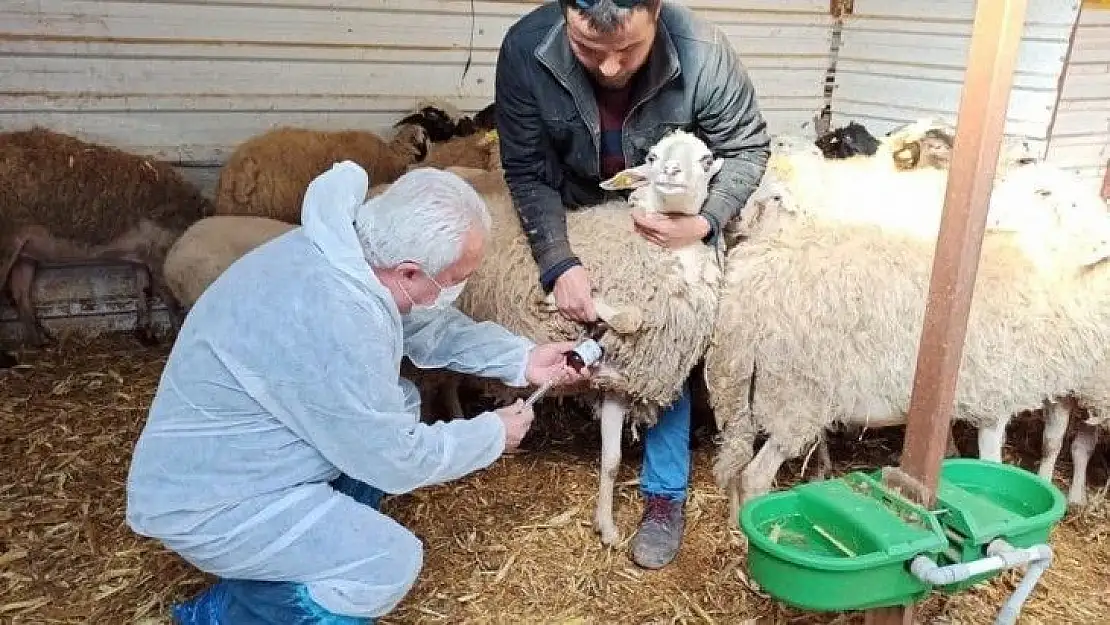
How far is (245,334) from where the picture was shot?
6.78 feet

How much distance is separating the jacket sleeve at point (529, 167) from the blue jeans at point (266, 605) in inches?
42.1

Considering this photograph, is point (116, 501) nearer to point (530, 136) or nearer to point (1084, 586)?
point (530, 136)

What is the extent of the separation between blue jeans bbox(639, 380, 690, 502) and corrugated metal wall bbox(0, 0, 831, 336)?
Answer: 313 centimetres

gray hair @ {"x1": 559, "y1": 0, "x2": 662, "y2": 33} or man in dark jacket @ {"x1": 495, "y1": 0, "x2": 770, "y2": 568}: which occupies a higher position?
gray hair @ {"x1": 559, "y1": 0, "x2": 662, "y2": 33}

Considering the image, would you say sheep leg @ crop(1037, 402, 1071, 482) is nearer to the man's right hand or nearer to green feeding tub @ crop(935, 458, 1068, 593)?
green feeding tub @ crop(935, 458, 1068, 593)

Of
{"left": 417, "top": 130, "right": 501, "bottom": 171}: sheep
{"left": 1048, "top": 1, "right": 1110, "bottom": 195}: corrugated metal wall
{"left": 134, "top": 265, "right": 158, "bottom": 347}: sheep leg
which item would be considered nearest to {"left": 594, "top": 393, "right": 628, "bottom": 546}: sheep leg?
{"left": 417, "top": 130, "right": 501, "bottom": 171}: sheep

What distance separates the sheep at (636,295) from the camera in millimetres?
3104

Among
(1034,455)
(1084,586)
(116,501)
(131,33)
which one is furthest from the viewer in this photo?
(131,33)

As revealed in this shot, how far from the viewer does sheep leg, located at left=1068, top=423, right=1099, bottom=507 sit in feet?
12.0

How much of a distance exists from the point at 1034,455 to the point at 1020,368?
3.81ft

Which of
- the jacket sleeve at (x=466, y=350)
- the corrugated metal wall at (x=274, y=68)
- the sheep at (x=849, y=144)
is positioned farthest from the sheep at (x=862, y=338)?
the corrugated metal wall at (x=274, y=68)

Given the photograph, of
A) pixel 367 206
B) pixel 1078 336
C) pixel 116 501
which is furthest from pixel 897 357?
pixel 116 501

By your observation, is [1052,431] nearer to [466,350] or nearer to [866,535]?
[866,535]

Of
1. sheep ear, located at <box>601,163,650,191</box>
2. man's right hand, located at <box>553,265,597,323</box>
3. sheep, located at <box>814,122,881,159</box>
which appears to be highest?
sheep ear, located at <box>601,163,650,191</box>
